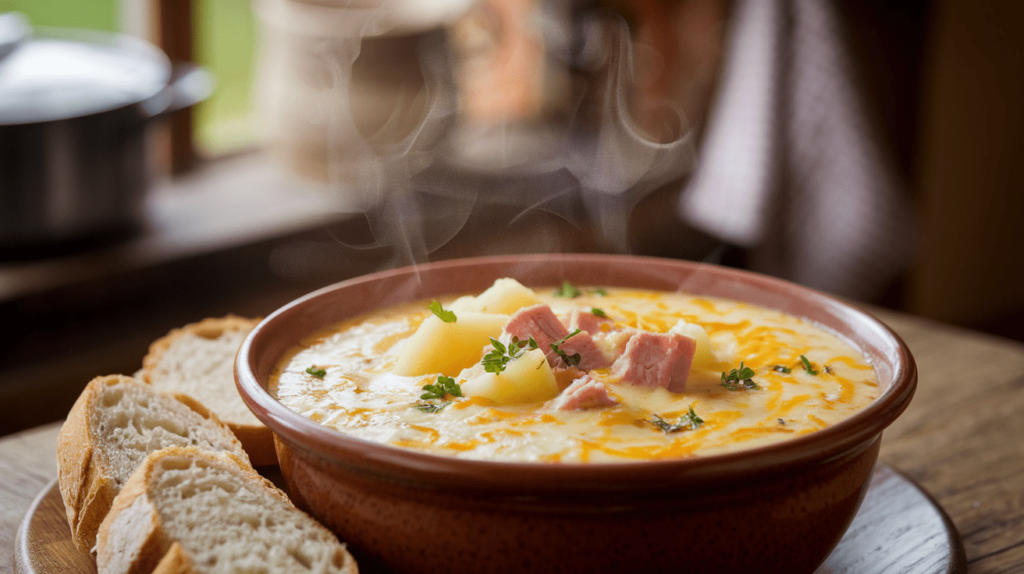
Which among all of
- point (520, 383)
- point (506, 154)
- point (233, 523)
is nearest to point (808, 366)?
point (520, 383)

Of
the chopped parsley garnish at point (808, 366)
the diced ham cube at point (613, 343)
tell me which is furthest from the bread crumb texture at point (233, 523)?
the chopped parsley garnish at point (808, 366)

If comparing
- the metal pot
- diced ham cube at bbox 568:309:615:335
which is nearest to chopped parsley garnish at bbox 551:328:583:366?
diced ham cube at bbox 568:309:615:335

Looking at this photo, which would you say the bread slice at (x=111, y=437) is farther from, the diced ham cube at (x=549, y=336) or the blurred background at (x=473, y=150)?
the blurred background at (x=473, y=150)

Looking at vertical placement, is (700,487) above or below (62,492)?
above

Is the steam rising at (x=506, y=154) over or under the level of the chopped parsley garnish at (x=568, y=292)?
under

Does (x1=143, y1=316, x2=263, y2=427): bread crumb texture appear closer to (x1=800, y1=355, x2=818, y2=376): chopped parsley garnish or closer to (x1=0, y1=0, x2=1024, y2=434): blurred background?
(x1=800, y1=355, x2=818, y2=376): chopped parsley garnish

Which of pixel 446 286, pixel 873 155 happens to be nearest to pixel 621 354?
pixel 446 286

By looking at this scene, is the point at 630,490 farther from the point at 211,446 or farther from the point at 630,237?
the point at 630,237
